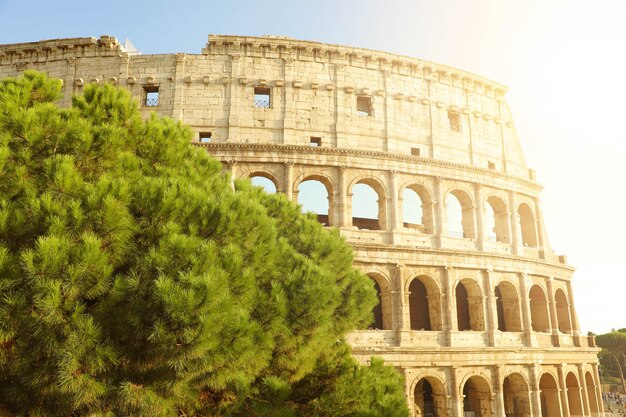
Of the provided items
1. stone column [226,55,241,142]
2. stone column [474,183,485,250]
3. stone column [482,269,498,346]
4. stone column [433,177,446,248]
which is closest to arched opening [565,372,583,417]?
stone column [482,269,498,346]

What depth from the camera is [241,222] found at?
8539mm

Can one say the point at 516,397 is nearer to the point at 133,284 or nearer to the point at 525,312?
the point at 525,312

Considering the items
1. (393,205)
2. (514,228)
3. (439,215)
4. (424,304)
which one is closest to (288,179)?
(393,205)

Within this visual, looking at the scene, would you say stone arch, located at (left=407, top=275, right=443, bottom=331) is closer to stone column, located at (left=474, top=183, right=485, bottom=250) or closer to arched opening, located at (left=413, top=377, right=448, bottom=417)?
arched opening, located at (left=413, top=377, right=448, bottom=417)

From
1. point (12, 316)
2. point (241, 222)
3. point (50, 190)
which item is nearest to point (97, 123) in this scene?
point (50, 190)

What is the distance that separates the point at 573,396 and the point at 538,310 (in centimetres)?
399

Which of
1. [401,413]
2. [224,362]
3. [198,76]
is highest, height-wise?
[198,76]

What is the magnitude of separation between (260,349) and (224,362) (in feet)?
3.47

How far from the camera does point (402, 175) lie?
67.7 feet

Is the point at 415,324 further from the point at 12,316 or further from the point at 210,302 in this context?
the point at 12,316

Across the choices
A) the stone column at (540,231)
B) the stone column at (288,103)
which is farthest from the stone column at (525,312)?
the stone column at (288,103)

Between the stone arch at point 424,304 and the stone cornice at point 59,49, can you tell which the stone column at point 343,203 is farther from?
the stone cornice at point 59,49

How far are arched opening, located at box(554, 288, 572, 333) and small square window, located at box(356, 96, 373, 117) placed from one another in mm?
12164

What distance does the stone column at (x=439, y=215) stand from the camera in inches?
800
